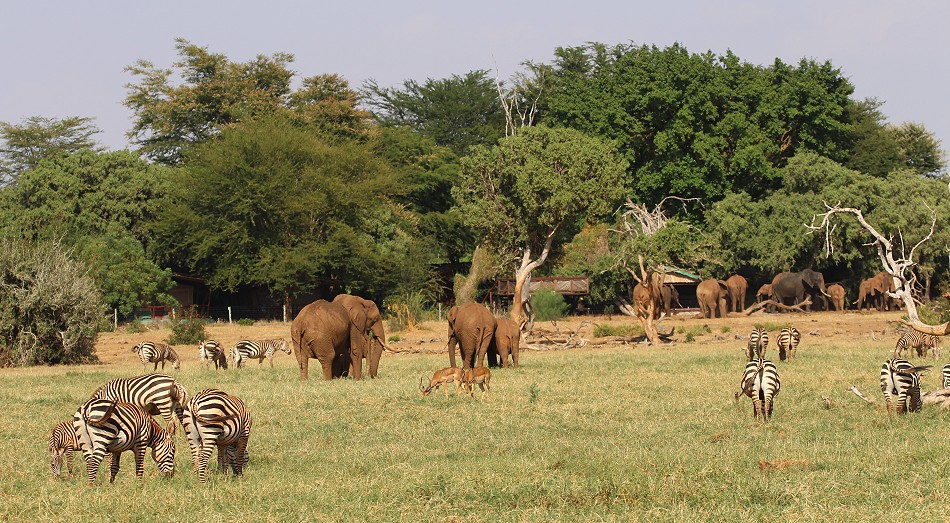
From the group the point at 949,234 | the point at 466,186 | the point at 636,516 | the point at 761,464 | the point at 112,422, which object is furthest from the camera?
the point at 949,234

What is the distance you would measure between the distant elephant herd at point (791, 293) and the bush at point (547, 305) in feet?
15.7

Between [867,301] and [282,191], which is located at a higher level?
[282,191]

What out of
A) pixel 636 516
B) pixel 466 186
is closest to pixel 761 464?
pixel 636 516

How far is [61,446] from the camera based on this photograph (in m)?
13.5

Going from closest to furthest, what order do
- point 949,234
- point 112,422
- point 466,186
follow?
point 112,422 → point 466,186 → point 949,234

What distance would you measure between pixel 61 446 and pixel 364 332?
46.6 feet

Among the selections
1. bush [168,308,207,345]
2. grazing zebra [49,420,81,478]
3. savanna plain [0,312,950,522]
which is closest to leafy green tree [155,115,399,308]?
bush [168,308,207,345]

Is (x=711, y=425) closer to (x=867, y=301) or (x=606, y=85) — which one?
(x=867, y=301)

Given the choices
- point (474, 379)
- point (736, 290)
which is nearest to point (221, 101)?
point (736, 290)

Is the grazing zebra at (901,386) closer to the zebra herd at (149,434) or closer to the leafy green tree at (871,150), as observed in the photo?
the zebra herd at (149,434)

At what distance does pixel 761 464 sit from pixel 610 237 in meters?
52.8

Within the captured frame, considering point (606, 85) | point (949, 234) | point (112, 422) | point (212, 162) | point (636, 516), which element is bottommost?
point (636, 516)

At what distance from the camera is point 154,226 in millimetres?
61094

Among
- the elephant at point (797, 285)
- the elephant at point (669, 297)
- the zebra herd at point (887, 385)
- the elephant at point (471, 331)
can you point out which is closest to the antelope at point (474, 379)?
the elephant at point (471, 331)
